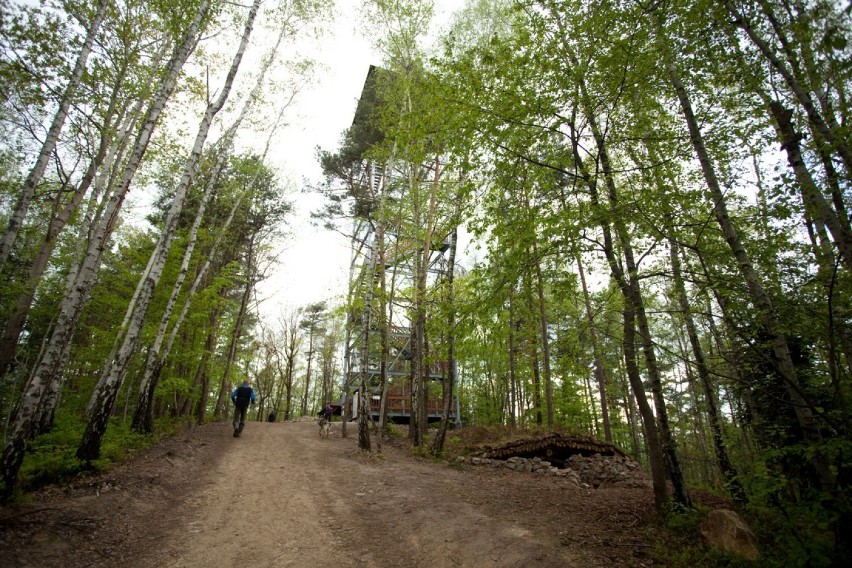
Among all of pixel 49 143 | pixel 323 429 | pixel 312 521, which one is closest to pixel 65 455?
pixel 312 521

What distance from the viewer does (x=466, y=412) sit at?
28281 mm

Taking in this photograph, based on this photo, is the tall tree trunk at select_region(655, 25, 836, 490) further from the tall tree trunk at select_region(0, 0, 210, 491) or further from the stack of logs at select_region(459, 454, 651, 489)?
the tall tree trunk at select_region(0, 0, 210, 491)

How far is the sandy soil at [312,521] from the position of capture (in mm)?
3943

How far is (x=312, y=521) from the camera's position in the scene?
203 inches

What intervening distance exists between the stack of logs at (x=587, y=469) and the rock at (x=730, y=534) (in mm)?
4843

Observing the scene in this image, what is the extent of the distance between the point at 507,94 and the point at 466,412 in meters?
26.3

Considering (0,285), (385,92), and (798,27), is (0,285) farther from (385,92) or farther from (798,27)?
(798,27)

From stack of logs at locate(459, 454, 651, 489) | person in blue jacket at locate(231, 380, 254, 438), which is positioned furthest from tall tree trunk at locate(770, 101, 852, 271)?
person in blue jacket at locate(231, 380, 254, 438)

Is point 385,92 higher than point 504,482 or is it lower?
higher

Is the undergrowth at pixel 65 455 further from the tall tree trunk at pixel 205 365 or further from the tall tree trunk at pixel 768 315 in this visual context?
the tall tree trunk at pixel 768 315

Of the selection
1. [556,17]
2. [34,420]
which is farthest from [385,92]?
[34,420]

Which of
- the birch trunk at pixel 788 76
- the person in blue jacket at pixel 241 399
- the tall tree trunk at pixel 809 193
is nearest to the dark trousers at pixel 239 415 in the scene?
the person in blue jacket at pixel 241 399

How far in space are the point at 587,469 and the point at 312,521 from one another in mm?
8059

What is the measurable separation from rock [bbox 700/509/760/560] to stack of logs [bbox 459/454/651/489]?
4843 millimetres
